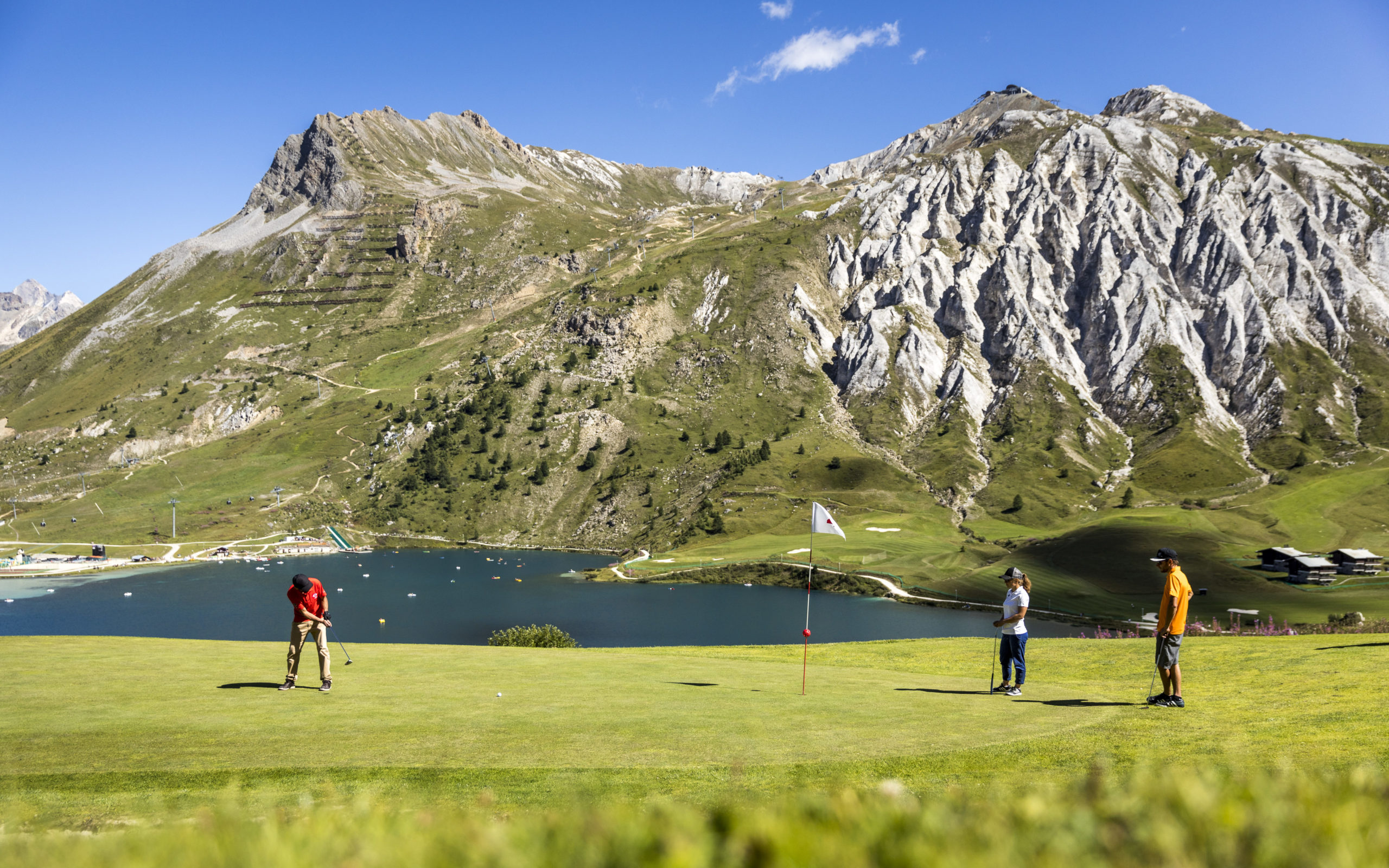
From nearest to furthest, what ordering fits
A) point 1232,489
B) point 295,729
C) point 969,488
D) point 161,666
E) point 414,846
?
point 414,846, point 295,729, point 161,666, point 1232,489, point 969,488

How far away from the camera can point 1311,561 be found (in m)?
116

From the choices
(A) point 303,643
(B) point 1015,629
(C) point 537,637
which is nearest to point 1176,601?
(B) point 1015,629

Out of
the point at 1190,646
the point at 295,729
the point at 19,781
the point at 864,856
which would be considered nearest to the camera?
the point at 864,856

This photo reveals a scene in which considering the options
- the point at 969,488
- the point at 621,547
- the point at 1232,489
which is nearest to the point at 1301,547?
the point at 1232,489

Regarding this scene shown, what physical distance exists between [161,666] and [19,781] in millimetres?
12669

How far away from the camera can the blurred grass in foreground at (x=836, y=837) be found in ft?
9.43

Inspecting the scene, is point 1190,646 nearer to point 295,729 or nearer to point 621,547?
point 295,729

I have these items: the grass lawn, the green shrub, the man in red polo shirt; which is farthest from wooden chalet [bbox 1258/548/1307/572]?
the man in red polo shirt

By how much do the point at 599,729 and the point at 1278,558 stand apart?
143983 mm

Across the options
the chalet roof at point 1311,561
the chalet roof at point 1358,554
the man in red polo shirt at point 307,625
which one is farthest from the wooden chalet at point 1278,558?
the man in red polo shirt at point 307,625

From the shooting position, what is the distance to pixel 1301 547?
138m

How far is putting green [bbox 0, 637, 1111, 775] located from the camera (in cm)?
1224

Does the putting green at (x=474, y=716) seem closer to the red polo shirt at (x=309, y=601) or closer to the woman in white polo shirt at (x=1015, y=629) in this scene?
the woman in white polo shirt at (x=1015, y=629)

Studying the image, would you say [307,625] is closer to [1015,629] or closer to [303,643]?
[303,643]
